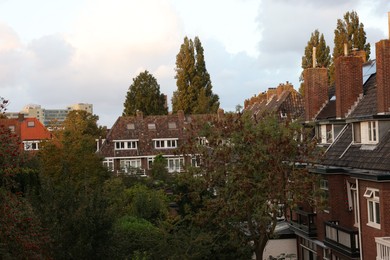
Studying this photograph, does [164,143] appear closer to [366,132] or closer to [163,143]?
Answer: [163,143]

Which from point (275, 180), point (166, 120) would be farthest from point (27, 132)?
point (275, 180)

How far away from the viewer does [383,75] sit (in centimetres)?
2239

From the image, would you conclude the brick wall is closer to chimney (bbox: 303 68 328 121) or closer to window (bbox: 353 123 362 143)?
window (bbox: 353 123 362 143)

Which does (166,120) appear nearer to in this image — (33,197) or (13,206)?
(33,197)

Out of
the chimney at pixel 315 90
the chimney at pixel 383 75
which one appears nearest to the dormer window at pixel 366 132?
the chimney at pixel 383 75

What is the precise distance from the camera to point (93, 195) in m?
18.5

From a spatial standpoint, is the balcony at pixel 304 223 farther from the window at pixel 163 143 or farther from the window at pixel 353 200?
the window at pixel 163 143

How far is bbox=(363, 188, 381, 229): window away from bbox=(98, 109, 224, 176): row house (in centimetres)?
4529

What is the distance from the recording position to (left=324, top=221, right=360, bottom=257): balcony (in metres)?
21.9

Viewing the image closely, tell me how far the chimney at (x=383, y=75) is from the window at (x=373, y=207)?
11.5ft

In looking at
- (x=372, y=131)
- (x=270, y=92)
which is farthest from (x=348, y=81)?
(x=270, y=92)

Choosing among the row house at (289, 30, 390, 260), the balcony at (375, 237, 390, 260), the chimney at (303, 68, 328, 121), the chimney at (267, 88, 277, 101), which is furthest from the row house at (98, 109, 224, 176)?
the balcony at (375, 237, 390, 260)

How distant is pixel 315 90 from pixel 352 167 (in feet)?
27.8

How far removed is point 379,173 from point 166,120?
53498 millimetres
